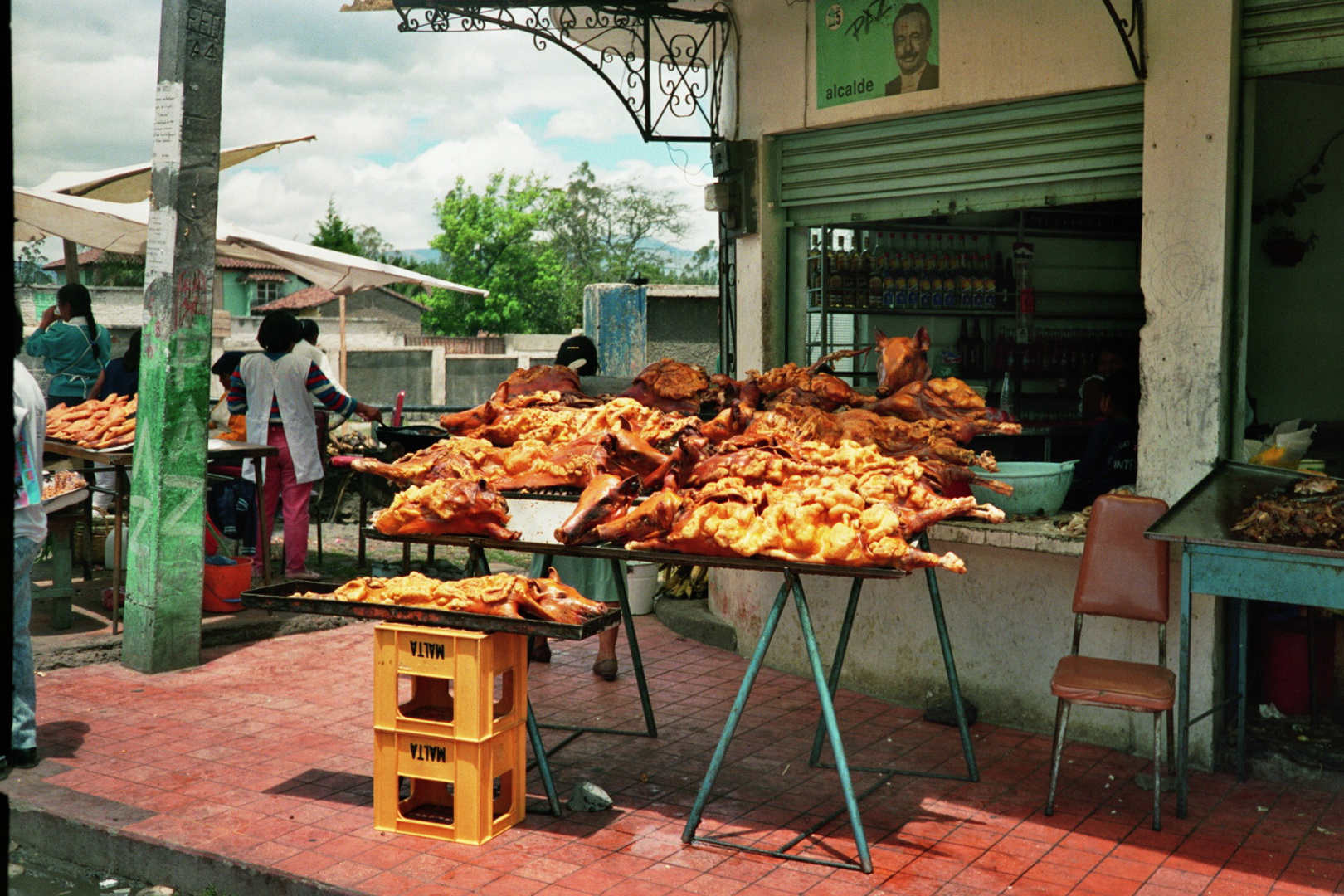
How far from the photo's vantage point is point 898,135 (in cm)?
643

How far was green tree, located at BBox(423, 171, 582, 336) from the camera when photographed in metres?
66.8

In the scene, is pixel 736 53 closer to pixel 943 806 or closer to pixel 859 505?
pixel 859 505

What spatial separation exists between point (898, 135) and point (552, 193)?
66.1m

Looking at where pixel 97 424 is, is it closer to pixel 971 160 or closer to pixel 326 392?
pixel 326 392

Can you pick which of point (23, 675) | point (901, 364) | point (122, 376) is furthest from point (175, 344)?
point (901, 364)

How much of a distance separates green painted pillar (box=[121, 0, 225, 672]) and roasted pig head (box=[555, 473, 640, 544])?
3.03 meters

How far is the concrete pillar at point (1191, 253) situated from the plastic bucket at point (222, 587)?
18.5ft

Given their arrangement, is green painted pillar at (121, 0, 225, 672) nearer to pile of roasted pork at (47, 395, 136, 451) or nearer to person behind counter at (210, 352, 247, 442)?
pile of roasted pork at (47, 395, 136, 451)

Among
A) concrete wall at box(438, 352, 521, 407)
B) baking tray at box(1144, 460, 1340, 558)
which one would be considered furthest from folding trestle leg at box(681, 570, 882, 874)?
concrete wall at box(438, 352, 521, 407)

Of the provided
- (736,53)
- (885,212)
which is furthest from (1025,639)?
(736,53)

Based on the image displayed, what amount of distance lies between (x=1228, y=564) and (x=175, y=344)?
5455mm

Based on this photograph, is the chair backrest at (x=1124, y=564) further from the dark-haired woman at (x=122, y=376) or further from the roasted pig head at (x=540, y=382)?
the dark-haired woman at (x=122, y=376)

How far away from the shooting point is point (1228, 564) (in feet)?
14.1

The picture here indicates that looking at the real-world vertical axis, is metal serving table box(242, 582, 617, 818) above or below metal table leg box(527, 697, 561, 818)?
above
